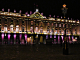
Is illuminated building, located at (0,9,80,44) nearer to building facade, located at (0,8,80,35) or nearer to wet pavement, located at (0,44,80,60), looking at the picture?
building facade, located at (0,8,80,35)

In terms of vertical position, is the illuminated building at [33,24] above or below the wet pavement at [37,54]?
above

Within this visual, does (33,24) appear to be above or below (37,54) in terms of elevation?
above

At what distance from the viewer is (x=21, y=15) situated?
74688 millimetres

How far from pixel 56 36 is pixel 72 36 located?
1382 cm

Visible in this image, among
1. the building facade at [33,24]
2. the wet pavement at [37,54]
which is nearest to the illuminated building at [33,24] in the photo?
the building facade at [33,24]

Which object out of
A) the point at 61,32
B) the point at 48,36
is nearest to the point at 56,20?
the point at 61,32

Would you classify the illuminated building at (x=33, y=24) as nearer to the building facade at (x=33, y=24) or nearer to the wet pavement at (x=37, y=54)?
the building facade at (x=33, y=24)

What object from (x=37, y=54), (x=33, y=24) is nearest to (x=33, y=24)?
(x=33, y=24)

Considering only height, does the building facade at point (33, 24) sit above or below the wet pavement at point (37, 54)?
above

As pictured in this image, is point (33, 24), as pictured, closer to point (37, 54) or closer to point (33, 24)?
point (33, 24)

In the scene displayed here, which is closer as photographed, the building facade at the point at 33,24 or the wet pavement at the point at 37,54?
the wet pavement at the point at 37,54

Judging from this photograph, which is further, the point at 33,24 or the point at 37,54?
the point at 33,24

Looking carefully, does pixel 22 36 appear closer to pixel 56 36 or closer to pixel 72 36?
pixel 56 36

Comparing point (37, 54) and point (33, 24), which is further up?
point (33, 24)
